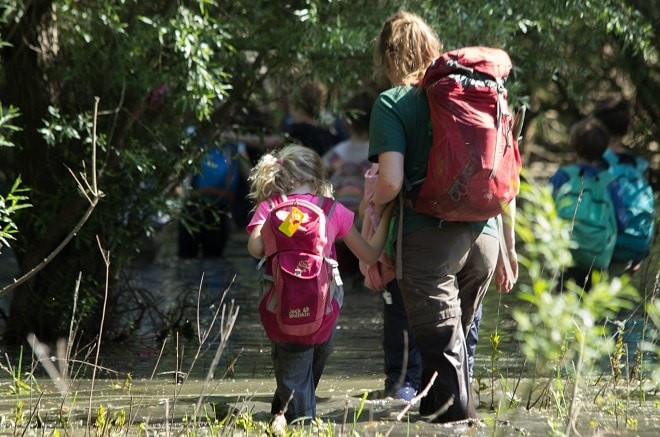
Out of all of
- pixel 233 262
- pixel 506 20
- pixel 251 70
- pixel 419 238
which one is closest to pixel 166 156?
pixel 251 70

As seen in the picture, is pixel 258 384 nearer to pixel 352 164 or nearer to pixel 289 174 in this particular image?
pixel 289 174

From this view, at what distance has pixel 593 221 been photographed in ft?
26.5

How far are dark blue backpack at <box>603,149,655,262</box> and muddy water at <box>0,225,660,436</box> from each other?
980 millimetres

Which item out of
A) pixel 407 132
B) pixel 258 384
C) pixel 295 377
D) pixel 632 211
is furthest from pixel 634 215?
pixel 295 377

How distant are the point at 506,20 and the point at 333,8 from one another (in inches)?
43.4

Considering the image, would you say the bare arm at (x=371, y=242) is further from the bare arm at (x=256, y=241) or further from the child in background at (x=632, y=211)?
the child in background at (x=632, y=211)

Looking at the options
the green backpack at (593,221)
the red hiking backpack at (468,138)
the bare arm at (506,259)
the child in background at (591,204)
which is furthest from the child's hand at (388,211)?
the green backpack at (593,221)

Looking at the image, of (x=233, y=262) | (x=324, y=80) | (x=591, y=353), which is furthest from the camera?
(x=233, y=262)

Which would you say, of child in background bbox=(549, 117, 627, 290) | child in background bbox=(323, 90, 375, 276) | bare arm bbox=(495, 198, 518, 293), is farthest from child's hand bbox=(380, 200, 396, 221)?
child in background bbox=(323, 90, 375, 276)

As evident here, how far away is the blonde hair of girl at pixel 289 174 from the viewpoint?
5.52 m

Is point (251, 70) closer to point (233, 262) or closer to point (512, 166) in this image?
point (512, 166)

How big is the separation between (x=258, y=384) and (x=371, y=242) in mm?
1608

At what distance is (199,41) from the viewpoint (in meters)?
7.08

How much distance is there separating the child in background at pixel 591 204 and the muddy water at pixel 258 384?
0.75 metres
